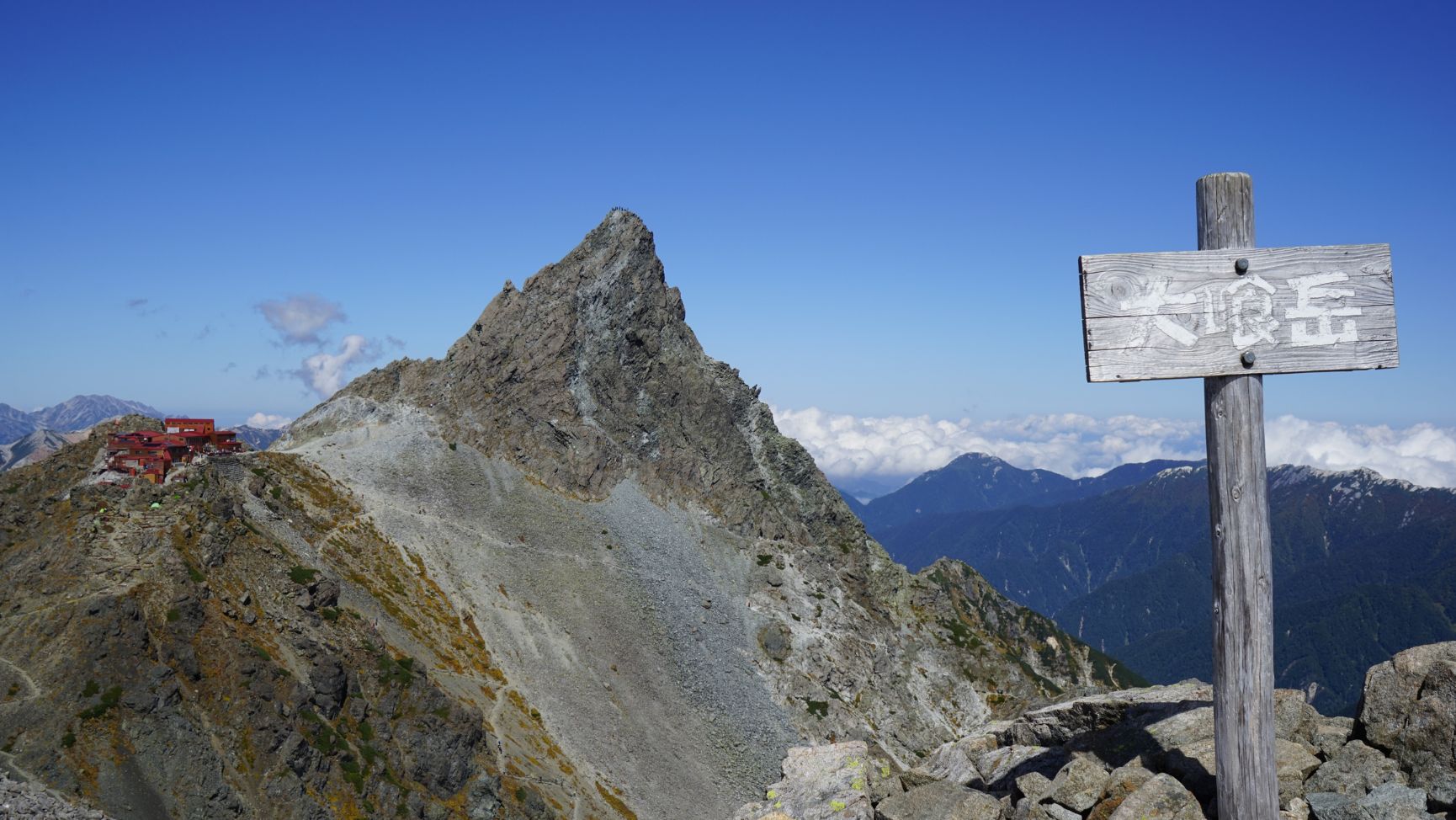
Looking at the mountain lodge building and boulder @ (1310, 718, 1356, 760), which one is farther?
the mountain lodge building

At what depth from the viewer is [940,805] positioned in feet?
56.8

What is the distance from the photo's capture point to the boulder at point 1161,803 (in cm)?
1329

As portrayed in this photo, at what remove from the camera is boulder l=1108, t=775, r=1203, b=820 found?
1329cm

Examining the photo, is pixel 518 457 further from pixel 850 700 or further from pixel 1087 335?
pixel 1087 335

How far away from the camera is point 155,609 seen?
168 ft

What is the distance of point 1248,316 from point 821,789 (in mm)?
17236

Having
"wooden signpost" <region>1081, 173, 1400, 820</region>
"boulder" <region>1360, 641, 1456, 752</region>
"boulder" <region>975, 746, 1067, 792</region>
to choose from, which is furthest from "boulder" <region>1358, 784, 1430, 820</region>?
"boulder" <region>975, 746, 1067, 792</region>

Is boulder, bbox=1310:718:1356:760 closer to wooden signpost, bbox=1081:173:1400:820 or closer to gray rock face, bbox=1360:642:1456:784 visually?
gray rock face, bbox=1360:642:1456:784

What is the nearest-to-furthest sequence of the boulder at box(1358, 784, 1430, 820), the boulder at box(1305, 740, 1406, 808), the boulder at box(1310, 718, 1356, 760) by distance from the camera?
the boulder at box(1358, 784, 1430, 820), the boulder at box(1305, 740, 1406, 808), the boulder at box(1310, 718, 1356, 760)

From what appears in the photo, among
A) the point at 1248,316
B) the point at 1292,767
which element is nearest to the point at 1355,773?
the point at 1292,767

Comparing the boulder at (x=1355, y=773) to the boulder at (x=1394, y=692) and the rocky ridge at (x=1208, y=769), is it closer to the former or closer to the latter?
the rocky ridge at (x=1208, y=769)

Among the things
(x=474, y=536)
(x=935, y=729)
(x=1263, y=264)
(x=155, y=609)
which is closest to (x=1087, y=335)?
(x=1263, y=264)

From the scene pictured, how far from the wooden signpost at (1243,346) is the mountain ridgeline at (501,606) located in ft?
154

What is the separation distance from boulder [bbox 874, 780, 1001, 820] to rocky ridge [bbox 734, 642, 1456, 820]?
1.0 inches
